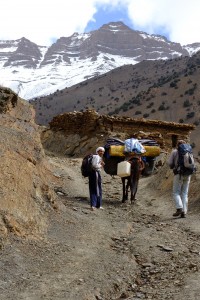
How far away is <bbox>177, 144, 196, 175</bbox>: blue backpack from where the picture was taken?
8742 mm

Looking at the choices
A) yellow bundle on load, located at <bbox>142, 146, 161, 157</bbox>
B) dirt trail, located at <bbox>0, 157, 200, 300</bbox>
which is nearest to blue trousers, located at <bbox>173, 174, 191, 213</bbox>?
dirt trail, located at <bbox>0, 157, 200, 300</bbox>

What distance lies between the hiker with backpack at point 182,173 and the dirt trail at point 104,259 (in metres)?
0.30

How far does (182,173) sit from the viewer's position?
882 centimetres

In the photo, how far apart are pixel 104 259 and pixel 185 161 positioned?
3.41m

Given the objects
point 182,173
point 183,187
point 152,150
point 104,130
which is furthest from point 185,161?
point 104,130

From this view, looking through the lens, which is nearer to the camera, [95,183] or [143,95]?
[95,183]

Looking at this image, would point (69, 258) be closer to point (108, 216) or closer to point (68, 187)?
point (108, 216)

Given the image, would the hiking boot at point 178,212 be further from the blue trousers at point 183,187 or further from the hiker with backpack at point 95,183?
the hiker with backpack at point 95,183

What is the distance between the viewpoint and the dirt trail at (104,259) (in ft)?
16.3

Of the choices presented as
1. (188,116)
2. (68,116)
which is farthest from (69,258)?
(188,116)

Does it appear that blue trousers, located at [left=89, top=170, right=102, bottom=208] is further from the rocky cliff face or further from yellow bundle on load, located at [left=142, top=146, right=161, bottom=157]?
yellow bundle on load, located at [left=142, top=146, right=161, bottom=157]

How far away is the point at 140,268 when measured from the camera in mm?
5879

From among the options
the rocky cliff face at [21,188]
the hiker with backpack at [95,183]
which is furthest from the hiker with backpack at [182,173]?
the rocky cliff face at [21,188]

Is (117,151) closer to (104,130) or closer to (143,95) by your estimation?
(104,130)
